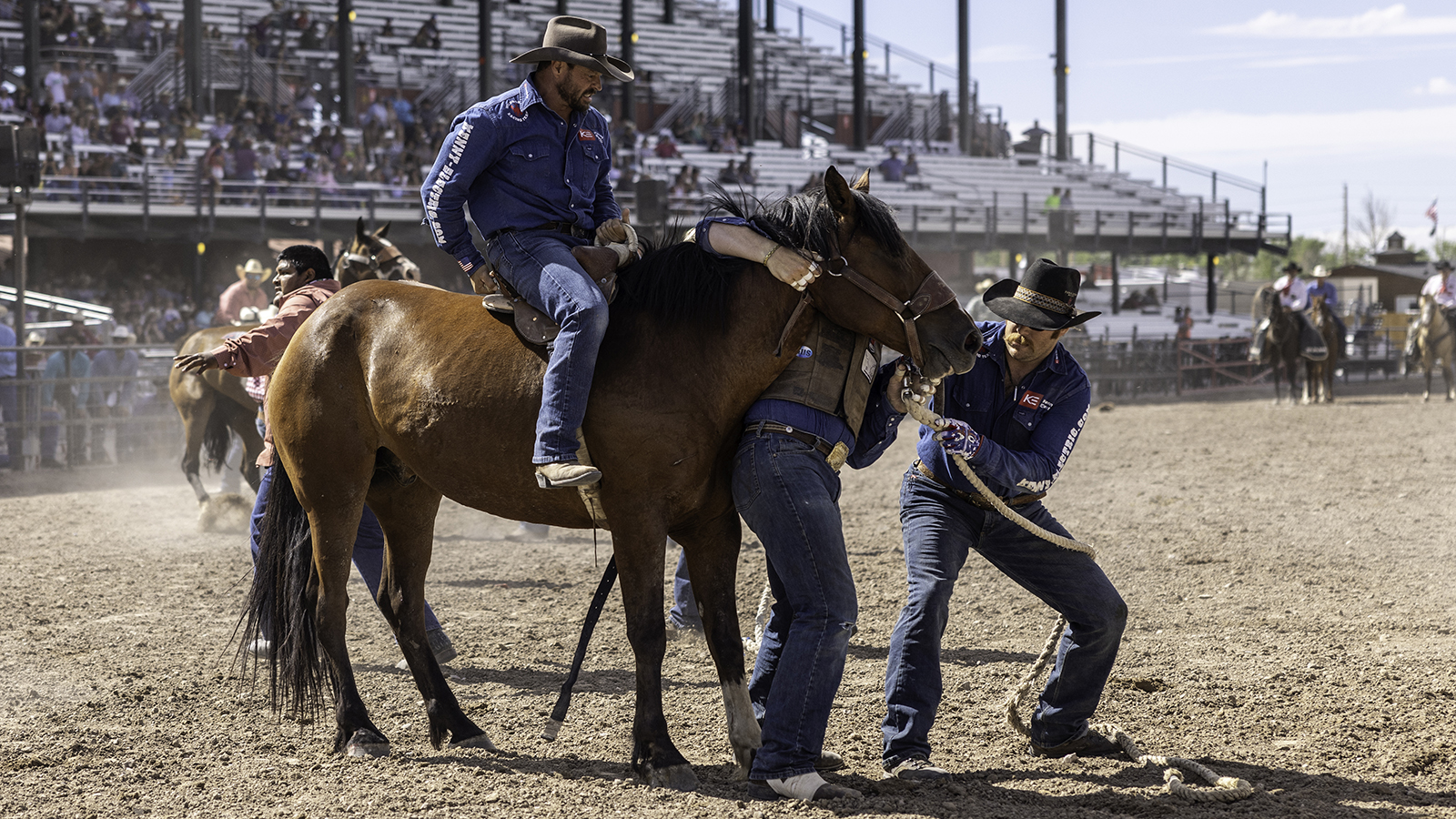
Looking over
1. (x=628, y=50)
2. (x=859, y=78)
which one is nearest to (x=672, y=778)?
(x=628, y=50)

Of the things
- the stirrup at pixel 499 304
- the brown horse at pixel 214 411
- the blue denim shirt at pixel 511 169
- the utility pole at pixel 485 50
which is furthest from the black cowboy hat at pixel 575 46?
the utility pole at pixel 485 50

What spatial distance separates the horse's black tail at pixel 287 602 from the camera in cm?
474

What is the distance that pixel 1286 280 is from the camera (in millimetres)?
21125

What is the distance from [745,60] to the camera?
31328 mm

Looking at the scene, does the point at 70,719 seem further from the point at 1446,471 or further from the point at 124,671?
the point at 1446,471

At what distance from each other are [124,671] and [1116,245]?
96.1 ft

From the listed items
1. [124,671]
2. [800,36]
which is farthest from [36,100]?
Result: [800,36]

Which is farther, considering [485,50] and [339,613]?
[485,50]

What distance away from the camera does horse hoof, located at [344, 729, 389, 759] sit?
444cm

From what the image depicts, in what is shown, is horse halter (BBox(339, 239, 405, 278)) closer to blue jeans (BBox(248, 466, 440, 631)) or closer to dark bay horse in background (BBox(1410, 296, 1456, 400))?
blue jeans (BBox(248, 466, 440, 631))

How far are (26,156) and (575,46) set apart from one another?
434 inches

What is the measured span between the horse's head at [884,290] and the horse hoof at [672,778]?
1512mm

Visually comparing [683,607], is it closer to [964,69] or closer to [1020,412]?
[1020,412]

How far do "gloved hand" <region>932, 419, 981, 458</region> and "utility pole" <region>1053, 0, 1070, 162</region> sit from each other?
122 feet
